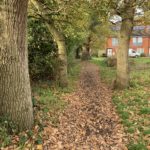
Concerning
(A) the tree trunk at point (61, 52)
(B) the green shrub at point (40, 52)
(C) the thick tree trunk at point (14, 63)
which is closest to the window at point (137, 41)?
(B) the green shrub at point (40, 52)

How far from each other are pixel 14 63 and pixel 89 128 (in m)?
2.72

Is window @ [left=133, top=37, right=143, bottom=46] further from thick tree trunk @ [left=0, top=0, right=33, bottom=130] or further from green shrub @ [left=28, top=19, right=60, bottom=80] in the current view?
thick tree trunk @ [left=0, top=0, right=33, bottom=130]

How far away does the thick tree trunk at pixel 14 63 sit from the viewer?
5145 millimetres

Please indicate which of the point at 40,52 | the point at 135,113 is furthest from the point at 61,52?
the point at 135,113

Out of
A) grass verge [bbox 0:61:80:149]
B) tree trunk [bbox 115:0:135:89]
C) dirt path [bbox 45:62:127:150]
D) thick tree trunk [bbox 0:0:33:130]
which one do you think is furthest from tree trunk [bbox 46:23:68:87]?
thick tree trunk [bbox 0:0:33:130]

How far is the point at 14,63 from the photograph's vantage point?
530 cm

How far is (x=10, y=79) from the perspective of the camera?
530cm

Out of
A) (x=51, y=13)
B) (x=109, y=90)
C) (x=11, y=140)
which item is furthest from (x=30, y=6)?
(x=11, y=140)

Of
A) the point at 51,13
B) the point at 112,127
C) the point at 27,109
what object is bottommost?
the point at 112,127

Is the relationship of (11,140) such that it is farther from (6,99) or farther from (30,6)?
(30,6)

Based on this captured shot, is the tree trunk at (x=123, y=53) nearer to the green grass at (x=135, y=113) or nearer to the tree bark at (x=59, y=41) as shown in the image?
the green grass at (x=135, y=113)

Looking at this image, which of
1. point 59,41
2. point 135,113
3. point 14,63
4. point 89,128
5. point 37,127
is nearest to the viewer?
point 14,63

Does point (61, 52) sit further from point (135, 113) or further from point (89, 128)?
point (89, 128)

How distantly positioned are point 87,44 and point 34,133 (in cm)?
3249
